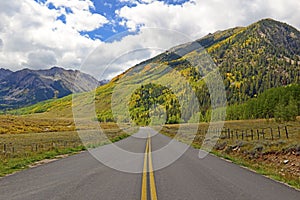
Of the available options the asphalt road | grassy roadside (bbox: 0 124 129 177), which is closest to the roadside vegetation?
grassy roadside (bbox: 0 124 129 177)

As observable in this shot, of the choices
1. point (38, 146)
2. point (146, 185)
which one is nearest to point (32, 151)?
point (38, 146)

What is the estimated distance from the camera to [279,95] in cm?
9488

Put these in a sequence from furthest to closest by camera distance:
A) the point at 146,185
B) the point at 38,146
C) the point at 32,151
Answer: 1. the point at 38,146
2. the point at 32,151
3. the point at 146,185

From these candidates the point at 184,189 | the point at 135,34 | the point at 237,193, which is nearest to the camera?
the point at 237,193

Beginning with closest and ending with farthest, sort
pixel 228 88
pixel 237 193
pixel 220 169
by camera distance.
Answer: pixel 237 193
pixel 220 169
pixel 228 88

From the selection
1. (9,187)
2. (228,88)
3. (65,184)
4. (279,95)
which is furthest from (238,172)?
(228,88)

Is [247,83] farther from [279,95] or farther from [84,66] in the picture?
[84,66]

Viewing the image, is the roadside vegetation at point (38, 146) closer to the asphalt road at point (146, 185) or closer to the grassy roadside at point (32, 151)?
the grassy roadside at point (32, 151)

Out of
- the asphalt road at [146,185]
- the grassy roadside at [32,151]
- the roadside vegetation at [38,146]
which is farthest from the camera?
the roadside vegetation at [38,146]

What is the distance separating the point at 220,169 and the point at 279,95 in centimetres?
9074

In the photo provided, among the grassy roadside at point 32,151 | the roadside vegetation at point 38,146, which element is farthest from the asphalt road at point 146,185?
the roadside vegetation at point 38,146

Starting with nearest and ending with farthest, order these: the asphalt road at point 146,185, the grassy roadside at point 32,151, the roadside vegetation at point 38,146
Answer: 1. the asphalt road at point 146,185
2. the grassy roadside at point 32,151
3. the roadside vegetation at point 38,146

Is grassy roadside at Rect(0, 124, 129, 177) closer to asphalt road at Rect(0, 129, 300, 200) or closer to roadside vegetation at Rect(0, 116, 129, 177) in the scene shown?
roadside vegetation at Rect(0, 116, 129, 177)

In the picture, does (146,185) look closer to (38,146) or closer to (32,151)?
(32,151)
